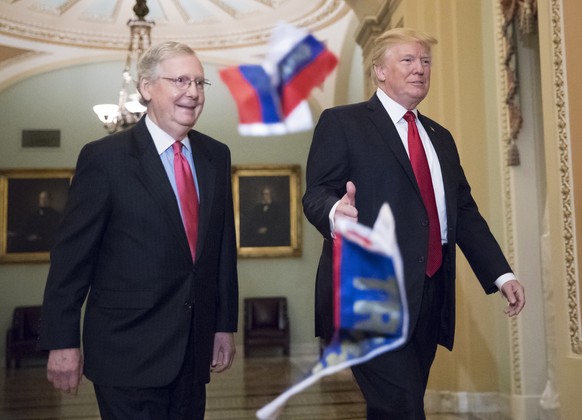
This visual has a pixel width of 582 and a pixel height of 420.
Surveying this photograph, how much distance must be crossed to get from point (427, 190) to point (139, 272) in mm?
966

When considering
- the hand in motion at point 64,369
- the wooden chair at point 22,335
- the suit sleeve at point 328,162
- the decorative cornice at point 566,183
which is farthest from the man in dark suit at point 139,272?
the wooden chair at point 22,335

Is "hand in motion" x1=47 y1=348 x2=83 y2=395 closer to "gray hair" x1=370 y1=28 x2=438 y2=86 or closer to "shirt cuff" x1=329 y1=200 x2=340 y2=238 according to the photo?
"shirt cuff" x1=329 y1=200 x2=340 y2=238

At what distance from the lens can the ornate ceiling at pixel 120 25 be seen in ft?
39.2

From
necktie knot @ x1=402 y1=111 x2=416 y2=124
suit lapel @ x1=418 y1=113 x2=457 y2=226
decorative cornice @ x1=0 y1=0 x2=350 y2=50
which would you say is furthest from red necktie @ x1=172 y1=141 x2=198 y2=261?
decorative cornice @ x1=0 y1=0 x2=350 y2=50

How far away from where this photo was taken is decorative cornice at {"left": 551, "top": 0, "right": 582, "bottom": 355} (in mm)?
4176

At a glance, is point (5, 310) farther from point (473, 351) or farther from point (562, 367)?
point (562, 367)

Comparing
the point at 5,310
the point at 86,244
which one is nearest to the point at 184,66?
the point at 86,244

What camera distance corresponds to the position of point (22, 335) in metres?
12.3

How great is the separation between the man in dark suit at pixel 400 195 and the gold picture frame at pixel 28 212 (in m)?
Answer: 11.1

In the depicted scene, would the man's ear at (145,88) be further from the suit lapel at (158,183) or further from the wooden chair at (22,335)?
the wooden chair at (22,335)

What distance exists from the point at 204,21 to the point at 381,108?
422 inches

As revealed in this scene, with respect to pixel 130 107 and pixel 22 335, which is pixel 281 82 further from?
pixel 22 335

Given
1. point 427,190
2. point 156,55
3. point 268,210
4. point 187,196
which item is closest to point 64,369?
point 187,196

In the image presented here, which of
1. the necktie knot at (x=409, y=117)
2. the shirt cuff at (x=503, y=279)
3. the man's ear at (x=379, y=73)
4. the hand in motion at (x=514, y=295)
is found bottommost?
the hand in motion at (x=514, y=295)
